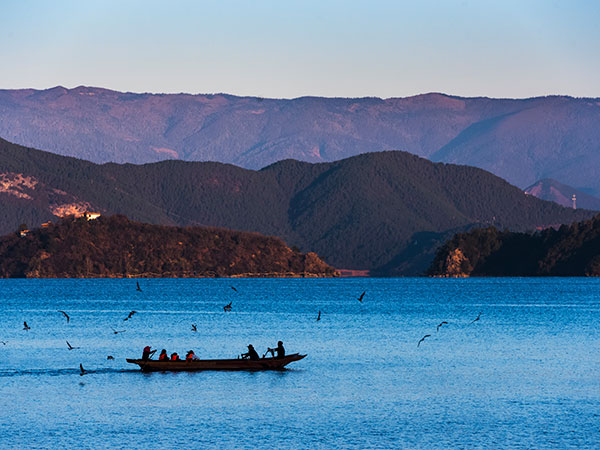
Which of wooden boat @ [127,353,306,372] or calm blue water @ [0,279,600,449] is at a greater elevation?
wooden boat @ [127,353,306,372]

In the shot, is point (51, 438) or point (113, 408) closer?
point (51, 438)

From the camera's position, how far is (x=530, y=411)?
227ft

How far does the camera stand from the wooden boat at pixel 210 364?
85.9 metres

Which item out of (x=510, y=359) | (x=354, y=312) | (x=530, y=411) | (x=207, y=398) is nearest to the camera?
(x=530, y=411)

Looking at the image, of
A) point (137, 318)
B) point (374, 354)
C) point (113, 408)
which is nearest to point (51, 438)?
point (113, 408)

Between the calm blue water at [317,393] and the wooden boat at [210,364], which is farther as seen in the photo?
the wooden boat at [210,364]

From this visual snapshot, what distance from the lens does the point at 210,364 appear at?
86.1 m

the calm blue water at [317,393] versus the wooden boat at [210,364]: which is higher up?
the wooden boat at [210,364]

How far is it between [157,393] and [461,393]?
20531 mm

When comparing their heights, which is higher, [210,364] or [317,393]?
[210,364]

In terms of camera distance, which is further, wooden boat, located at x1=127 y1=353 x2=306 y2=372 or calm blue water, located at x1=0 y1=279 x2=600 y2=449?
wooden boat, located at x1=127 y1=353 x2=306 y2=372

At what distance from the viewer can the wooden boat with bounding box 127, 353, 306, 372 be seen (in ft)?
282

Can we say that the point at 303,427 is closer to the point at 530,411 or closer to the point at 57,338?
the point at 530,411

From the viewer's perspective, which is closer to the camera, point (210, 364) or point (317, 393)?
point (317, 393)
